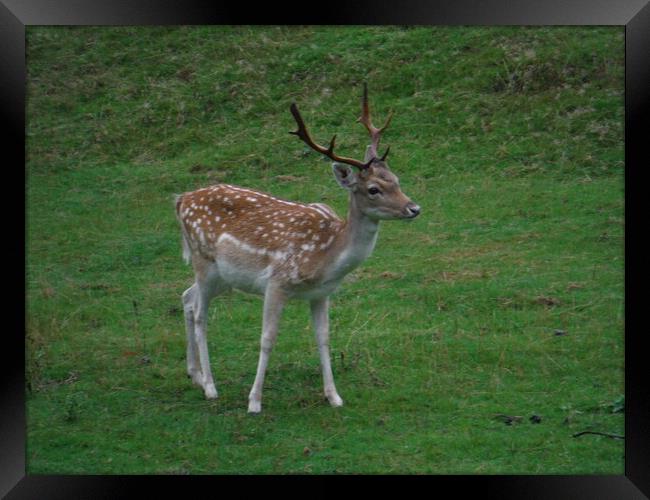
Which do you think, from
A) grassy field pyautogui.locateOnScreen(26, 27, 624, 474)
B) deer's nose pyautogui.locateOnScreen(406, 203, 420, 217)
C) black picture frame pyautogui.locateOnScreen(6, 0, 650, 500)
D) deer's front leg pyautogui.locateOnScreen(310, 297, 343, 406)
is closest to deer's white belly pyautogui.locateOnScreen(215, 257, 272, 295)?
deer's front leg pyautogui.locateOnScreen(310, 297, 343, 406)

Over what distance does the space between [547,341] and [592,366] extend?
0.44 metres

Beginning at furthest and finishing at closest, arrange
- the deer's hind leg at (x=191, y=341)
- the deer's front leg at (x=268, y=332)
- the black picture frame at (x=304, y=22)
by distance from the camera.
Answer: the deer's hind leg at (x=191, y=341)
the deer's front leg at (x=268, y=332)
the black picture frame at (x=304, y=22)

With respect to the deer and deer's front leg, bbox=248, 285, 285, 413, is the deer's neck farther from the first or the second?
deer's front leg, bbox=248, 285, 285, 413

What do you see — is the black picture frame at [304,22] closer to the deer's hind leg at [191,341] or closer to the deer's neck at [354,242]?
the deer's neck at [354,242]

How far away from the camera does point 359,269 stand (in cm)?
906

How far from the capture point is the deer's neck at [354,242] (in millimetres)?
6395

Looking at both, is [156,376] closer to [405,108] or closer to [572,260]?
[572,260]

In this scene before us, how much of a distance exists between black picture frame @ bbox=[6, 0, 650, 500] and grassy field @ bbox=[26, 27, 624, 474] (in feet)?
1.32

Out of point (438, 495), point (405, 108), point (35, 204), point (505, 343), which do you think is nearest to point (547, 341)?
point (505, 343)

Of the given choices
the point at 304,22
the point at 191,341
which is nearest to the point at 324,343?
the point at 191,341

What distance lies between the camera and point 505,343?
24.9 ft

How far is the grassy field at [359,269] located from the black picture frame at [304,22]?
0.40 metres

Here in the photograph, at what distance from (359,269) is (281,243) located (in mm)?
2468

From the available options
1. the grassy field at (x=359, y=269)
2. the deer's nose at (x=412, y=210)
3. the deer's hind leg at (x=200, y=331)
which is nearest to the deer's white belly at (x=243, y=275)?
the deer's hind leg at (x=200, y=331)
